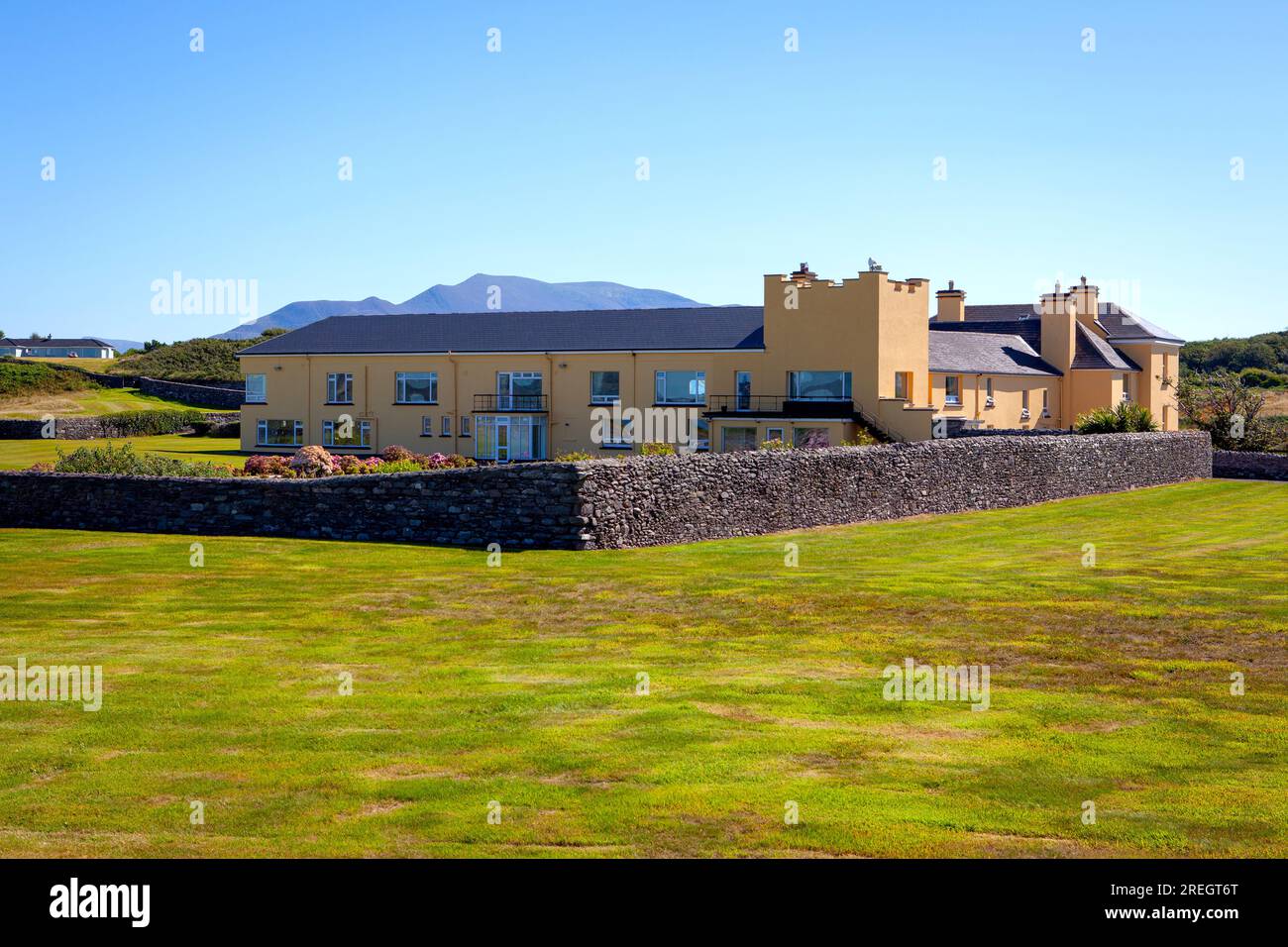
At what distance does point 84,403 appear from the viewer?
8200cm

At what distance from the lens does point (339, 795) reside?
30.1 feet

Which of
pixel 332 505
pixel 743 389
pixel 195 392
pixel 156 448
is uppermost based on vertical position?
pixel 195 392

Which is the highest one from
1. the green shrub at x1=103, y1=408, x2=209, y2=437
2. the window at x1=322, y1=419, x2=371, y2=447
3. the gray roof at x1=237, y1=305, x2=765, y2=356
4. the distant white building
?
the distant white building

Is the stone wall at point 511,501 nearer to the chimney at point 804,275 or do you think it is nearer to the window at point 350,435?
the chimney at point 804,275

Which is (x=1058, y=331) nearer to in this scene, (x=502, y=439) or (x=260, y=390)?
(x=502, y=439)

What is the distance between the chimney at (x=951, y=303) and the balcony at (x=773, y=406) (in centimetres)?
2087

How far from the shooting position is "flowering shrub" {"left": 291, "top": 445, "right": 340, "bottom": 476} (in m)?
32.6

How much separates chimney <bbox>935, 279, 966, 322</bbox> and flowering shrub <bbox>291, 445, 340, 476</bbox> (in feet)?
138

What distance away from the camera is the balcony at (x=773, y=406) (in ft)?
162

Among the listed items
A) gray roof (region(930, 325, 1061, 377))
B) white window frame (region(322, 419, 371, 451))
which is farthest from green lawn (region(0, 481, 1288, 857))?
white window frame (region(322, 419, 371, 451))

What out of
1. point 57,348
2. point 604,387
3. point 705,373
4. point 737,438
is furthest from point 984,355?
point 57,348

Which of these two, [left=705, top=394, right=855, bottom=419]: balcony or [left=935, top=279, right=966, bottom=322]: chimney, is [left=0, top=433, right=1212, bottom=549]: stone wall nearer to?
[left=705, top=394, right=855, bottom=419]: balcony

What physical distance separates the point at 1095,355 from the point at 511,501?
4601 centimetres
